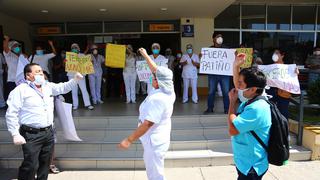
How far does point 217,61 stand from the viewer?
6.83 m

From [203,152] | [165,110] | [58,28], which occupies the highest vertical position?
[58,28]

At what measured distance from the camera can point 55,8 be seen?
29.9ft

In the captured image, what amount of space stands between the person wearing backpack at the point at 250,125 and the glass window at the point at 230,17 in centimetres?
925

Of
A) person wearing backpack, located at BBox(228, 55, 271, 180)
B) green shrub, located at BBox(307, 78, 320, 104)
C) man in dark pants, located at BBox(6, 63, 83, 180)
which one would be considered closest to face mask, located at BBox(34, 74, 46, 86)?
man in dark pants, located at BBox(6, 63, 83, 180)

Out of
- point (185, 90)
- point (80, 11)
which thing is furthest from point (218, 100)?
point (80, 11)

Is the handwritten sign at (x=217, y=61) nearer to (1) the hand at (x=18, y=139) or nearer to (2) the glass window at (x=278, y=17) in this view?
(1) the hand at (x=18, y=139)

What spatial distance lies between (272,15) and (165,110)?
1024cm

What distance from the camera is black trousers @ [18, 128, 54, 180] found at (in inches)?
150

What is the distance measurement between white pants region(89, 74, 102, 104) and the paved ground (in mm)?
3677

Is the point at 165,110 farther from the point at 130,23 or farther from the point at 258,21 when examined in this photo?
the point at 258,21

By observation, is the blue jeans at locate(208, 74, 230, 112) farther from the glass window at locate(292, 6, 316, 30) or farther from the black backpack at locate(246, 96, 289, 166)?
the glass window at locate(292, 6, 316, 30)

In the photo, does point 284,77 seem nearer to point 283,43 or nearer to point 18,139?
point 18,139

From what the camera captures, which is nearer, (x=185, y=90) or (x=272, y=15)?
(x=185, y=90)

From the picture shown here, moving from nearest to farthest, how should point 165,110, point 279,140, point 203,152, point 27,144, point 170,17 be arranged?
point 279,140
point 165,110
point 27,144
point 203,152
point 170,17
